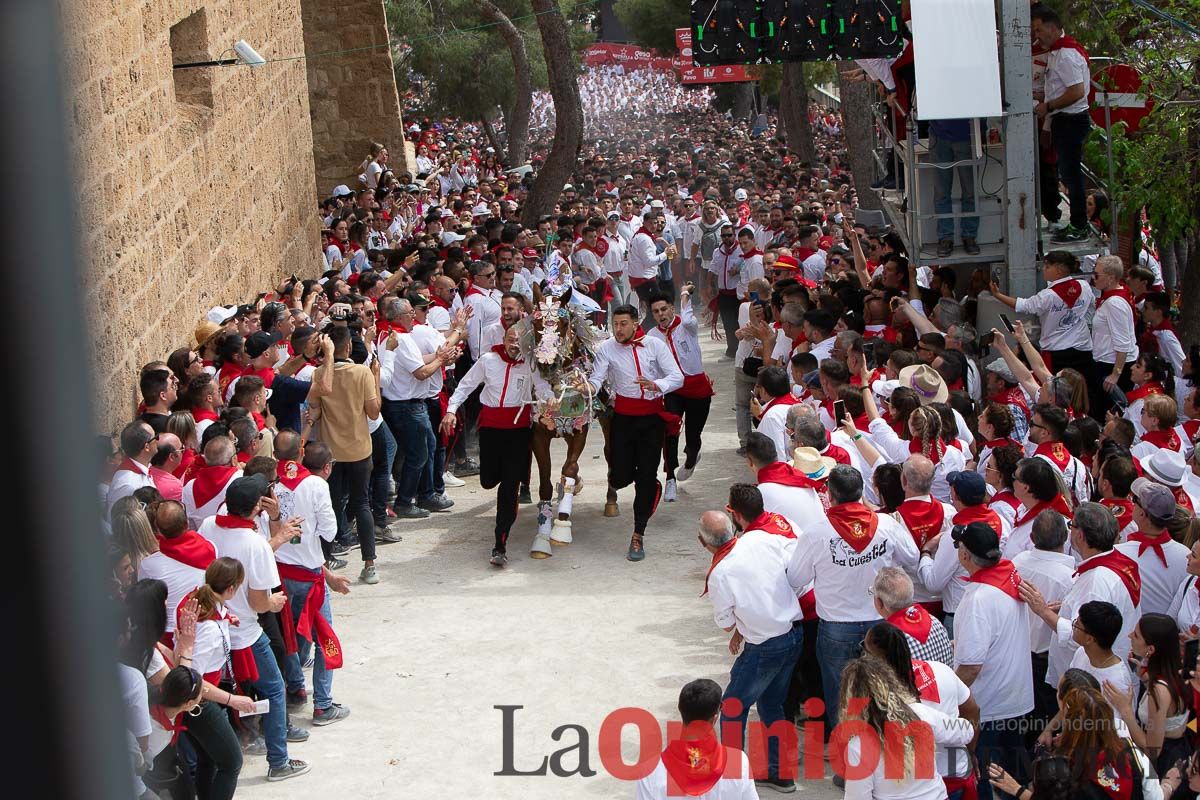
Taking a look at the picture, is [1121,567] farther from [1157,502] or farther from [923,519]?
[923,519]

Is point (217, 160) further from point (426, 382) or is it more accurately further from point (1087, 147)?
point (1087, 147)

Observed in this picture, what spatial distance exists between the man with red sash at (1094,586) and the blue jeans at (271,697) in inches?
136

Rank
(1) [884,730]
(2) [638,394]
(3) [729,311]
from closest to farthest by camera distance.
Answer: (1) [884,730] < (2) [638,394] < (3) [729,311]

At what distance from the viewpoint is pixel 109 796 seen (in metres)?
0.84

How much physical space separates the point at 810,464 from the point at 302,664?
2975mm

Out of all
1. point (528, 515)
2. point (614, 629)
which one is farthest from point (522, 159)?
point (614, 629)

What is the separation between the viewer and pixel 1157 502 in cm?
548

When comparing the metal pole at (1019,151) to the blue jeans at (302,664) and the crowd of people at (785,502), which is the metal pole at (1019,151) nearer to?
the crowd of people at (785,502)

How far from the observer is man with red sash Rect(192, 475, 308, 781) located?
20.5 ft

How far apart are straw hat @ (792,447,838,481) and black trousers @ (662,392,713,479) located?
3.38m

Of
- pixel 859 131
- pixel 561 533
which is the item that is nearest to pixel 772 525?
pixel 561 533

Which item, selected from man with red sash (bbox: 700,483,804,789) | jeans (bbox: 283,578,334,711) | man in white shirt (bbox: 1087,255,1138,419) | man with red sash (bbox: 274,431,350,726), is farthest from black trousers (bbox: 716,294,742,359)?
man with red sash (bbox: 700,483,804,789)

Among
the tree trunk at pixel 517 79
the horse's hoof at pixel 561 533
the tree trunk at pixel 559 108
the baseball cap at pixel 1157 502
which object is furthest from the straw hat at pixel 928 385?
the tree trunk at pixel 517 79

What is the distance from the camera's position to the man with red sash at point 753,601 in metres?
5.89
